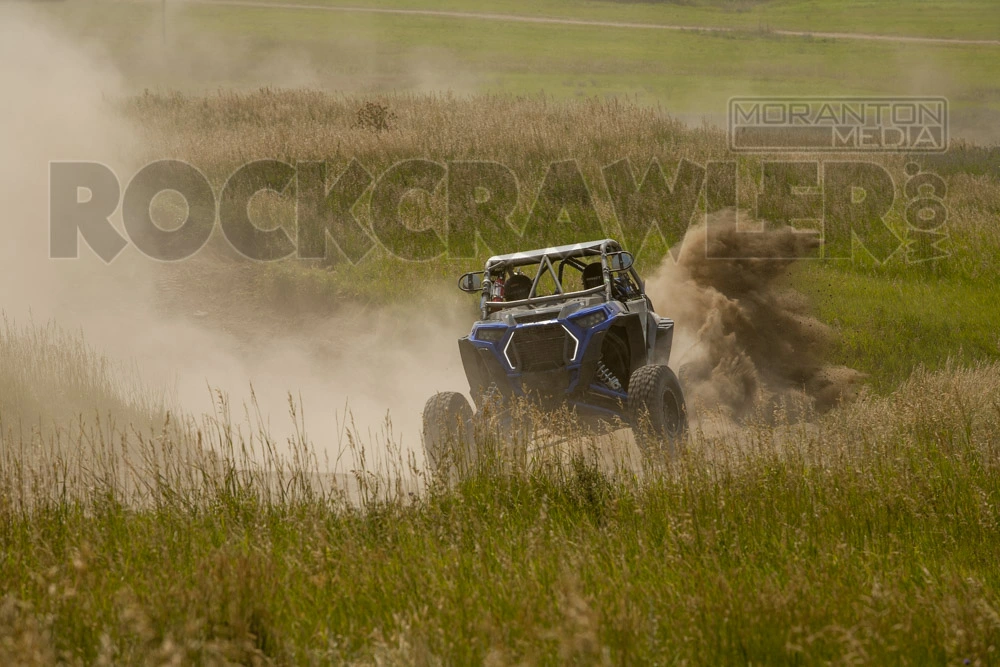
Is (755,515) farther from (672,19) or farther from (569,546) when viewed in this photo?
(672,19)

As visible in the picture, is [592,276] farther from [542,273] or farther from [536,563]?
[536,563]

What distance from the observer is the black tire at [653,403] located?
31.2 feet

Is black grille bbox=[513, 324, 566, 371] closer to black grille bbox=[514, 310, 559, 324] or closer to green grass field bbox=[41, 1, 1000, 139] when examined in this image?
black grille bbox=[514, 310, 559, 324]

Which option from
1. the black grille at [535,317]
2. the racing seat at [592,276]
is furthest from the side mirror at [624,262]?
the black grille at [535,317]

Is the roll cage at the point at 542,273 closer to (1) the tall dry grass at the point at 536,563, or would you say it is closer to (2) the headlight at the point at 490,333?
(2) the headlight at the point at 490,333

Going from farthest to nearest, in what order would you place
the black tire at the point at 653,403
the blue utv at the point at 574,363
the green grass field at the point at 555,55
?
1. the green grass field at the point at 555,55
2. the blue utv at the point at 574,363
3. the black tire at the point at 653,403

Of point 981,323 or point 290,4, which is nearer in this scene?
point 981,323

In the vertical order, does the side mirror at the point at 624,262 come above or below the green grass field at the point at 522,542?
above

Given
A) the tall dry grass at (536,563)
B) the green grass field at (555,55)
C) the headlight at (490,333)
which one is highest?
the green grass field at (555,55)

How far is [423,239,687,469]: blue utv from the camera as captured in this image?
9.70m

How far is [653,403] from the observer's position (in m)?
9.62

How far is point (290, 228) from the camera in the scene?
19.7 meters

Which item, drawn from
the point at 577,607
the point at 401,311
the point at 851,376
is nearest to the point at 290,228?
the point at 401,311

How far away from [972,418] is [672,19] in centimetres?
7670
